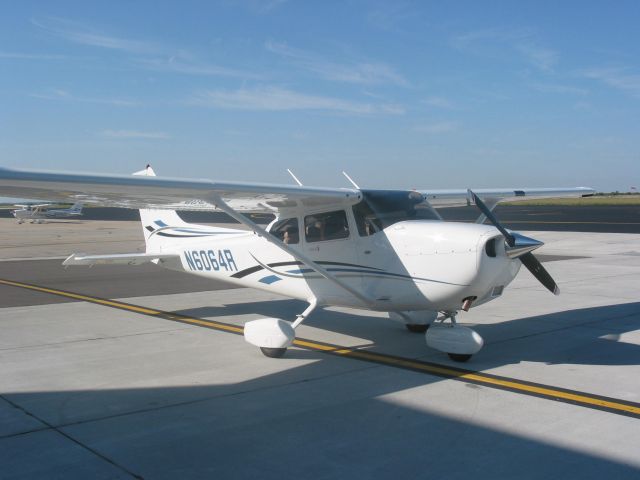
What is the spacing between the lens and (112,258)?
10.4 metres

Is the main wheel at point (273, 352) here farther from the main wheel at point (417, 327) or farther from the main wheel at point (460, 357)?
the main wheel at point (417, 327)

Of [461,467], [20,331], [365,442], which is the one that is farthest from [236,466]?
[20,331]

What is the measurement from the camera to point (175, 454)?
15.2ft

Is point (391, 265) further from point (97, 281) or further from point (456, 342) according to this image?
point (97, 281)

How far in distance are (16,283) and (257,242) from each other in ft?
26.5

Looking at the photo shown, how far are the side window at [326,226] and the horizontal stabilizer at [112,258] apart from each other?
3.14 metres

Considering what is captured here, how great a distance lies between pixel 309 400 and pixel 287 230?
315 centimetres

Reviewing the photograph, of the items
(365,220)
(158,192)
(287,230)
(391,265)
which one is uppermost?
(158,192)

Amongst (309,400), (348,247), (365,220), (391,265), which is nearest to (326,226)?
(348,247)

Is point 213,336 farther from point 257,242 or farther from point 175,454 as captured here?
point 175,454

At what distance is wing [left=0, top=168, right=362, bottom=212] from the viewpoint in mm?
5949

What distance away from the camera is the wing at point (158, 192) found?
19.5 feet

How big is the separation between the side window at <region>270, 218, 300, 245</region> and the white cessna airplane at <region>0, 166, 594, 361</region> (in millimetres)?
15

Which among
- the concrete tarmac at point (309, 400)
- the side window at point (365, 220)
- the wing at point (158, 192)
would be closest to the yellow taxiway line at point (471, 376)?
the concrete tarmac at point (309, 400)
